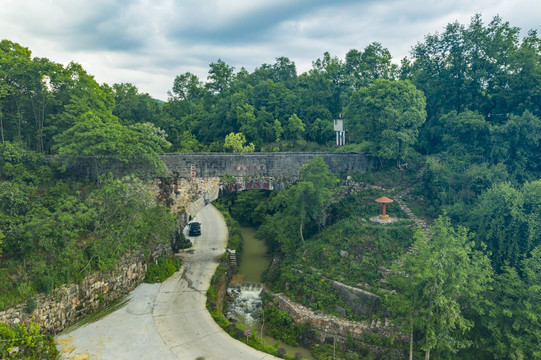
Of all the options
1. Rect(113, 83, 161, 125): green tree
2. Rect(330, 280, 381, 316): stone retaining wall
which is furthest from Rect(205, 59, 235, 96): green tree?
Rect(330, 280, 381, 316): stone retaining wall

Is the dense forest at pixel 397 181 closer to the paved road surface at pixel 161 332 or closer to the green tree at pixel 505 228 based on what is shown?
the green tree at pixel 505 228

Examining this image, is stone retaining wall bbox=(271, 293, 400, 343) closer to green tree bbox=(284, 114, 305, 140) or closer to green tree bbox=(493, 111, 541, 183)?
green tree bbox=(493, 111, 541, 183)

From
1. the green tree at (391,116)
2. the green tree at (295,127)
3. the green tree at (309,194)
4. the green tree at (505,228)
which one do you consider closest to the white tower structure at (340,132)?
the green tree at (295,127)

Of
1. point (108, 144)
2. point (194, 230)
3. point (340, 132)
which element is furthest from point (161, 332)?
→ point (340, 132)

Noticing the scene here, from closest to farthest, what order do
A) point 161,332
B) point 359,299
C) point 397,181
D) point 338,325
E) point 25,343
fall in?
point 25,343 → point 161,332 → point 338,325 → point 359,299 → point 397,181

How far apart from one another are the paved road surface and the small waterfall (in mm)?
1928

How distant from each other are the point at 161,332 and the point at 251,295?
273 inches

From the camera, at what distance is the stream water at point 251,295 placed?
17297mm

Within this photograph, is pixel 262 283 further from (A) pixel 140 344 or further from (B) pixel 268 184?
(A) pixel 140 344

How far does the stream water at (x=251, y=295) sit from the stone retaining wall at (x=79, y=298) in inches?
232

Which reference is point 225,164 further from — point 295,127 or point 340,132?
point 340,132

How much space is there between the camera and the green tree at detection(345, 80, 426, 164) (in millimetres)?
23188

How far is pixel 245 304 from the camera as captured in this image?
19891 mm

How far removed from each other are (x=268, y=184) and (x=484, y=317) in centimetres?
1433
